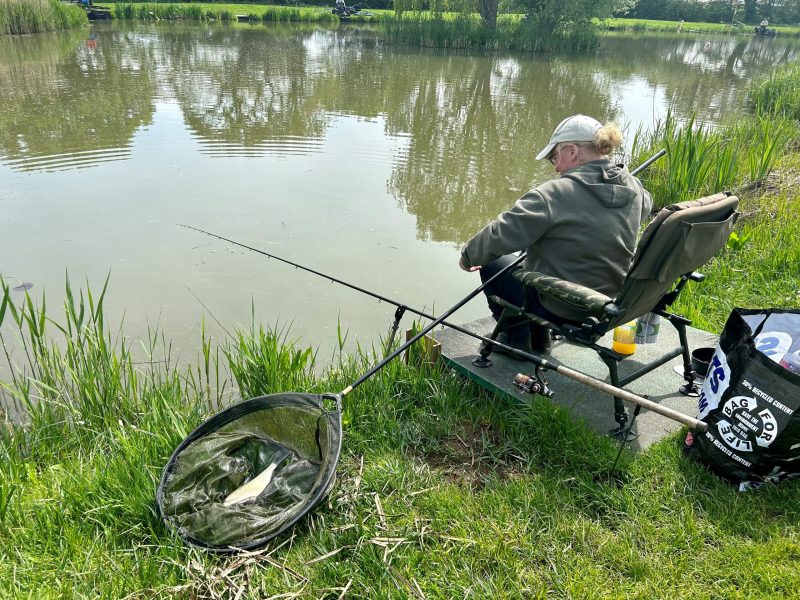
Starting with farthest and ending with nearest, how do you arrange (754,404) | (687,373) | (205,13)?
(205,13), (687,373), (754,404)

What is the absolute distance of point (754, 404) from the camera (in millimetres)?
2125

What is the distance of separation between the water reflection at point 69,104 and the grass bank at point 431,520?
632 cm

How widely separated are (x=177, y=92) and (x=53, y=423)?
35.8 feet

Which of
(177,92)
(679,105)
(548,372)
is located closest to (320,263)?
(548,372)

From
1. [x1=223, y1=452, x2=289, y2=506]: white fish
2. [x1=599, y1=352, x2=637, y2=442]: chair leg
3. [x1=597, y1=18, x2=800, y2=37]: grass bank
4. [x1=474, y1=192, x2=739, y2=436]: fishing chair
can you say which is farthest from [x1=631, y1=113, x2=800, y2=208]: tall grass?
[x1=597, y1=18, x2=800, y2=37]: grass bank

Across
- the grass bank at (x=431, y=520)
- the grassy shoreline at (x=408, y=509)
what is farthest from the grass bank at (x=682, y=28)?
the grass bank at (x=431, y=520)

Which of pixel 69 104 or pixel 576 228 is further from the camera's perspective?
pixel 69 104

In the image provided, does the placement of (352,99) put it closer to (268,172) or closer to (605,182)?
(268,172)

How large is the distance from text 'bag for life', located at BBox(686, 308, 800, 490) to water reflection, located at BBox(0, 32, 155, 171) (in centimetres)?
763

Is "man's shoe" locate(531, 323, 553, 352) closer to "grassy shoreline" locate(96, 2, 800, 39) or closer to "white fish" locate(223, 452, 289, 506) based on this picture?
"white fish" locate(223, 452, 289, 506)

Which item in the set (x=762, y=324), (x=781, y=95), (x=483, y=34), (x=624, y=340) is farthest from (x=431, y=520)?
(x=483, y=34)

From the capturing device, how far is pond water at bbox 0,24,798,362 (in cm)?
473

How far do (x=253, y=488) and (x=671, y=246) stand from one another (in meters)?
1.89

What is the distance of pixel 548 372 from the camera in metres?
3.11
